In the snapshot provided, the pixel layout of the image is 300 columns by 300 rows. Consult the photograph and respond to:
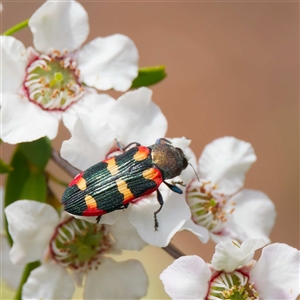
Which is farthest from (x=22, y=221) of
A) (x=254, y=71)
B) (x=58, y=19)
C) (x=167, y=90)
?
(x=254, y=71)

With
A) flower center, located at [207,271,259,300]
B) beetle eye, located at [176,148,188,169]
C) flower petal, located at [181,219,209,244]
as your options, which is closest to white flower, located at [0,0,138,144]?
beetle eye, located at [176,148,188,169]

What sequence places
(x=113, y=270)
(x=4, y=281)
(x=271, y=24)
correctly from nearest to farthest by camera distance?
(x=113, y=270), (x=4, y=281), (x=271, y=24)

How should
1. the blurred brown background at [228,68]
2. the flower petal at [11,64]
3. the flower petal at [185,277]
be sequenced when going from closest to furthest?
the flower petal at [185,277]
the flower petal at [11,64]
the blurred brown background at [228,68]

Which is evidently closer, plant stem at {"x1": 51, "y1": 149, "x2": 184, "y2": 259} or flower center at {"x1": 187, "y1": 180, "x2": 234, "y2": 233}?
plant stem at {"x1": 51, "y1": 149, "x2": 184, "y2": 259}

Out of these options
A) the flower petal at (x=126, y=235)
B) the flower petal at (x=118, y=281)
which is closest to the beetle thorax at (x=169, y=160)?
the flower petal at (x=126, y=235)

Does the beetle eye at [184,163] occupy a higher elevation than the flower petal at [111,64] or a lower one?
lower

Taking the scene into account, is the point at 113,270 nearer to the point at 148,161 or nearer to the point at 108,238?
the point at 108,238

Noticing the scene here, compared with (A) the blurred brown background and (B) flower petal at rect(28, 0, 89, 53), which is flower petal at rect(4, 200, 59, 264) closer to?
(B) flower petal at rect(28, 0, 89, 53)

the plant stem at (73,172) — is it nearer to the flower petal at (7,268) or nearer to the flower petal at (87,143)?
the flower petal at (87,143)
